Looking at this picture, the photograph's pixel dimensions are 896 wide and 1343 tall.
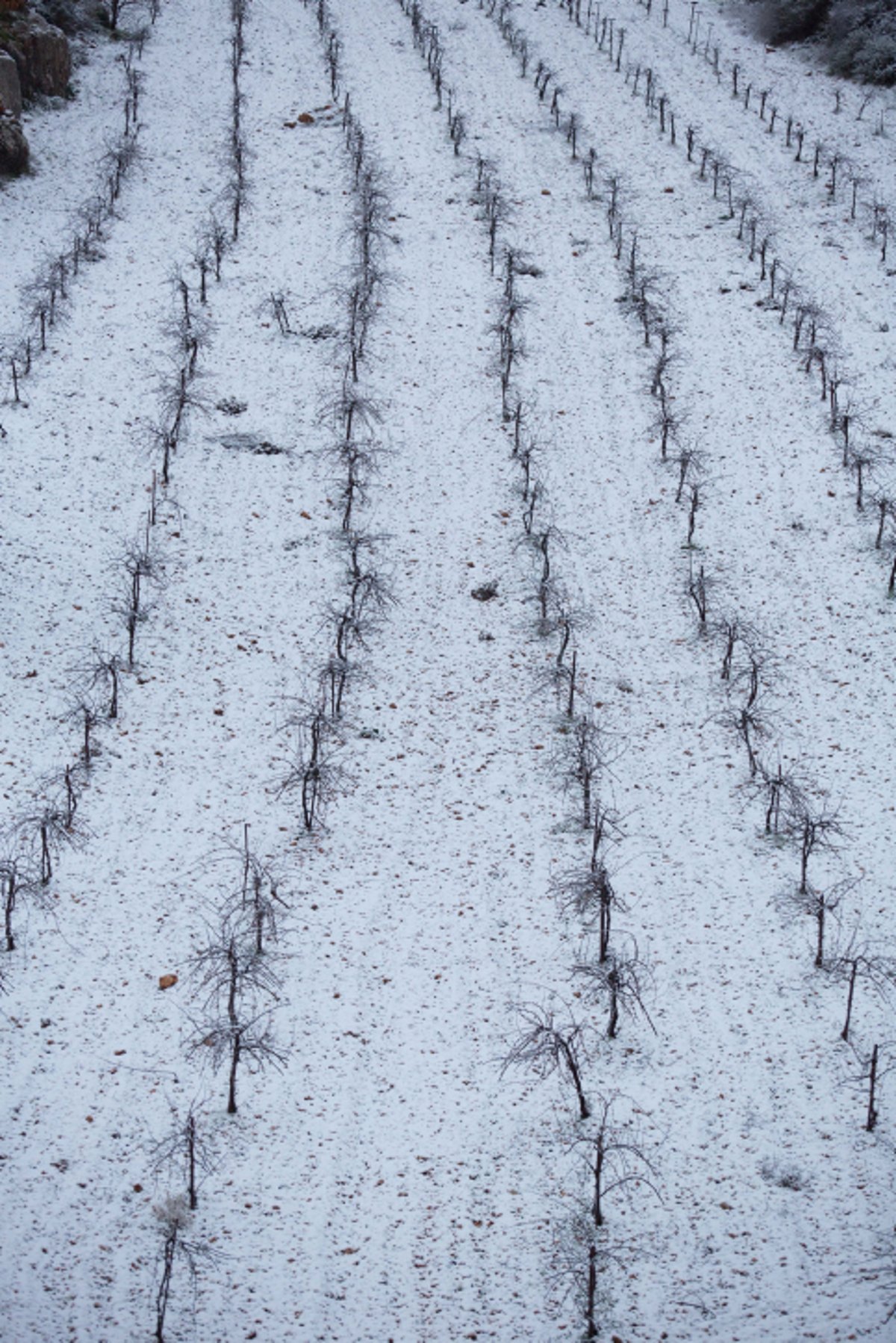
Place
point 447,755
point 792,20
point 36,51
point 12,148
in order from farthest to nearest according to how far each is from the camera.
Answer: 1. point 792,20
2. point 36,51
3. point 12,148
4. point 447,755

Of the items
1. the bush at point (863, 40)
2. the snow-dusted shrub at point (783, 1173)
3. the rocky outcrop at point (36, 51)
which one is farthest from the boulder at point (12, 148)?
the snow-dusted shrub at point (783, 1173)

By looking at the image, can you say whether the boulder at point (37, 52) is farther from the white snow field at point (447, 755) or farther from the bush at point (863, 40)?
the bush at point (863, 40)

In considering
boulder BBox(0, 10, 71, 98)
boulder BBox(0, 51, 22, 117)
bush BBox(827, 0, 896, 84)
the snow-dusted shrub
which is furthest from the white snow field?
bush BBox(827, 0, 896, 84)

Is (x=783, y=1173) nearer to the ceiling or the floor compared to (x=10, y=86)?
nearer to the floor

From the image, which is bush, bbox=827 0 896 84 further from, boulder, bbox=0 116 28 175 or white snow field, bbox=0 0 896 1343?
boulder, bbox=0 116 28 175

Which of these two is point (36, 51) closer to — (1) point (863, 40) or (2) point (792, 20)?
(2) point (792, 20)

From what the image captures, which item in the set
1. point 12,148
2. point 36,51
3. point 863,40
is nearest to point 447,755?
point 12,148
